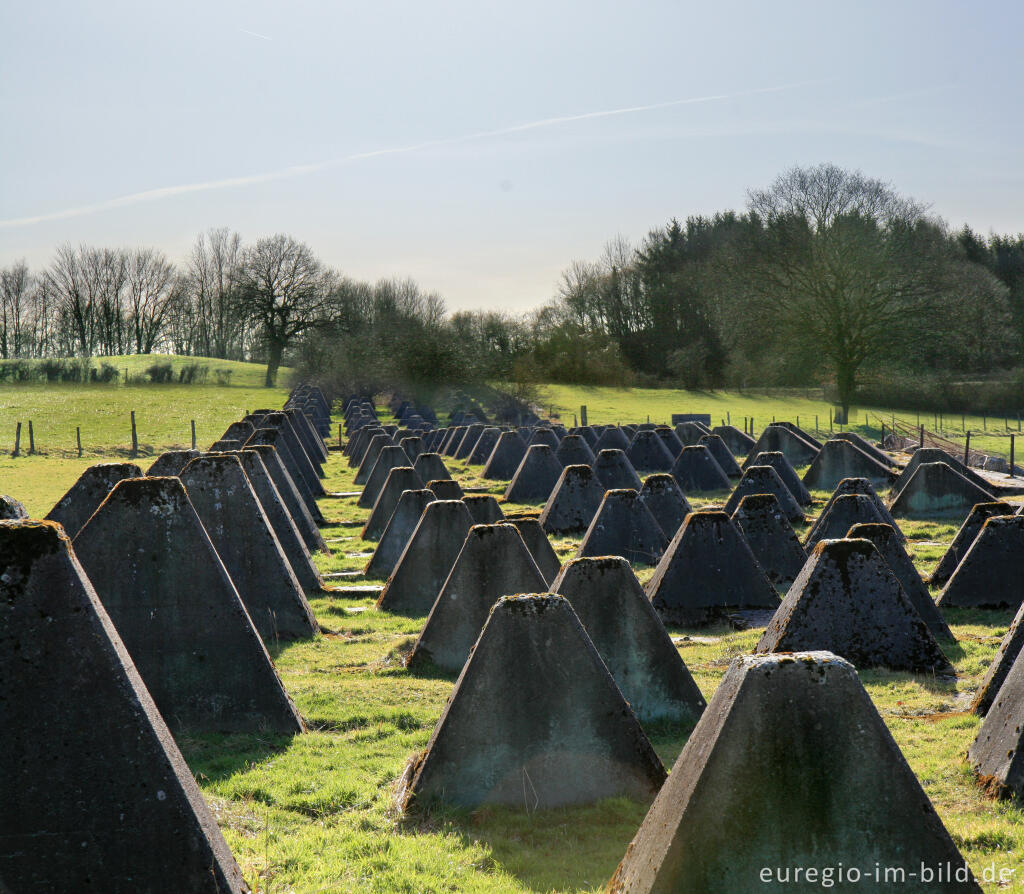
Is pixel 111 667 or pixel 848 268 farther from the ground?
pixel 848 268

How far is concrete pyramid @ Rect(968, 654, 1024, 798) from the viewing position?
18.3 ft

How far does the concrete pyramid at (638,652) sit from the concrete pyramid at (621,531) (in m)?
6.04

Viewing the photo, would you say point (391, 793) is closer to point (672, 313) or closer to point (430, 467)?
point (430, 467)

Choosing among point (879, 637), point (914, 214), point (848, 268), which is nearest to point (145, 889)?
point (879, 637)

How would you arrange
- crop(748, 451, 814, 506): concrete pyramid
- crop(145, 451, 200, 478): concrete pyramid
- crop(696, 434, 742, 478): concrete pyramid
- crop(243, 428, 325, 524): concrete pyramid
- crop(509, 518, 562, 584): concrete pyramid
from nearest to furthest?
crop(509, 518, 562, 584): concrete pyramid < crop(145, 451, 200, 478): concrete pyramid < crop(243, 428, 325, 524): concrete pyramid < crop(748, 451, 814, 506): concrete pyramid < crop(696, 434, 742, 478): concrete pyramid

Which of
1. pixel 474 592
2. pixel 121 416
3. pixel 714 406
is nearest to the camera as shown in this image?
pixel 474 592

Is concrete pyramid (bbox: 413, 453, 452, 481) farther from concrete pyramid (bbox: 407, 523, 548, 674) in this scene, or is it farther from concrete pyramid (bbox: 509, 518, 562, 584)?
concrete pyramid (bbox: 407, 523, 548, 674)

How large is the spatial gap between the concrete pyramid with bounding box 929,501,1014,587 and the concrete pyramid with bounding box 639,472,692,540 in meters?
4.23

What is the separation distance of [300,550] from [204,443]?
3303 centimetres

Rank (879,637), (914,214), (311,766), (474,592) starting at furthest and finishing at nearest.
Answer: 1. (914,214)
2. (474,592)
3. (879,637)
4. (311,766)

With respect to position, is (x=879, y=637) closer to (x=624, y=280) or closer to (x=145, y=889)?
(x=145, y=889)

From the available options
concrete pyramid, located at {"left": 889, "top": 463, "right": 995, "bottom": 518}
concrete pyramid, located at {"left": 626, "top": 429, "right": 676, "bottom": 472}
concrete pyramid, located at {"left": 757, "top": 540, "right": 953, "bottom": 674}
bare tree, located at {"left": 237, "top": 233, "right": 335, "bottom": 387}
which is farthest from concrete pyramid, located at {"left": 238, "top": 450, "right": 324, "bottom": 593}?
bare tree, located at {"left": 237, "top": 233, "right": 335, "bottom": 387}

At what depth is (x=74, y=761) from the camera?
3.94 metres

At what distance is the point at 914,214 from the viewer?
46688 millimetres
